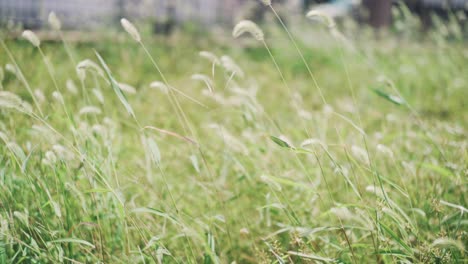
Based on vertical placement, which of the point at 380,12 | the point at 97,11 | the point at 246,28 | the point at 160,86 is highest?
the point at 246,28

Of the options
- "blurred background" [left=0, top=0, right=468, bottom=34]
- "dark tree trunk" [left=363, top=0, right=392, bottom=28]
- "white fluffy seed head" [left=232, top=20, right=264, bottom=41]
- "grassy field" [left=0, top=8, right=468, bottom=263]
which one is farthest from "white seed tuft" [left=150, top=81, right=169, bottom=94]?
"dark tree trunk" [left=363, top=0, right=392, bottom=28]

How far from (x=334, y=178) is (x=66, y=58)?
2.89 metres

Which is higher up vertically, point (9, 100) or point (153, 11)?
point (9, 100)

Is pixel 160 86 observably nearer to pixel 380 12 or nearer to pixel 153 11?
pixel 153 11

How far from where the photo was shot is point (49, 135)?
1.01 m

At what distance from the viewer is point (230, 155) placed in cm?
122

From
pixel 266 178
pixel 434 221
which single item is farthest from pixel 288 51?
pixel 266 178

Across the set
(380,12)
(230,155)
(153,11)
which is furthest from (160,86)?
(380,12)

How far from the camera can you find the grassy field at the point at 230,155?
34.5 inches

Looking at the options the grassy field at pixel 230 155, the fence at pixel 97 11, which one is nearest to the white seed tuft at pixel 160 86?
the grassy field at pixel 230 155

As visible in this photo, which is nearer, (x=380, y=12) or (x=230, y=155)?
(x=230, y=155)

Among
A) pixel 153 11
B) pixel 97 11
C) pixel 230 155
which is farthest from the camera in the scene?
pixel 97 11

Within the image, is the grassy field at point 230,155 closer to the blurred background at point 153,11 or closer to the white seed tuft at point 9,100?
the white seed tuft at point 9,100

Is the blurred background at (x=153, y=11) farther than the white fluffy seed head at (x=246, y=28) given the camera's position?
Yes
